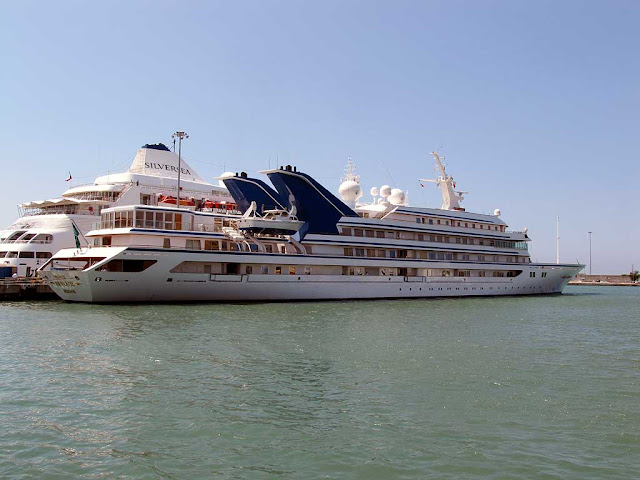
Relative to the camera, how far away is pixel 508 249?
58.0 metres

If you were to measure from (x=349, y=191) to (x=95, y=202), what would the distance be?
21.3 meters

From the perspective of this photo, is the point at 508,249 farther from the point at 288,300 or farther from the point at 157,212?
the point at 157,212

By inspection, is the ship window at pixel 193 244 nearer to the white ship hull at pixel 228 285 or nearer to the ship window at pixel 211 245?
the ship window at pixel 211 245

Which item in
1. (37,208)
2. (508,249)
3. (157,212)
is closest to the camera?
(157,212)

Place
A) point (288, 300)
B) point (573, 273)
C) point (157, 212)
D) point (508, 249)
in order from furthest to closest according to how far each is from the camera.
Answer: point (573, 273)
point (508, 249)
point (288, 300)
point (157, 212)

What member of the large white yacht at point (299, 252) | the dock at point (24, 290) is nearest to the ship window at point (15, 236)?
the dock at point (24, 290)

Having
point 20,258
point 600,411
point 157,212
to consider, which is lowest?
point 600,411

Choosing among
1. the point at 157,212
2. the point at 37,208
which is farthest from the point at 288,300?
the point at 37,208

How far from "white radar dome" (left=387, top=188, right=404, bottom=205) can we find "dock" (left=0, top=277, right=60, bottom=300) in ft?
97.0

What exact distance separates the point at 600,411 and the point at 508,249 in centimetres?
4735

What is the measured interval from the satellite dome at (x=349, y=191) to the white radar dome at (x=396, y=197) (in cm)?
363

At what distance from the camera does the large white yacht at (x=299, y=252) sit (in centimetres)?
3362

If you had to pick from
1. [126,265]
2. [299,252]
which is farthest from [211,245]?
[299,252]

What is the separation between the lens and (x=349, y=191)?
167 feet
